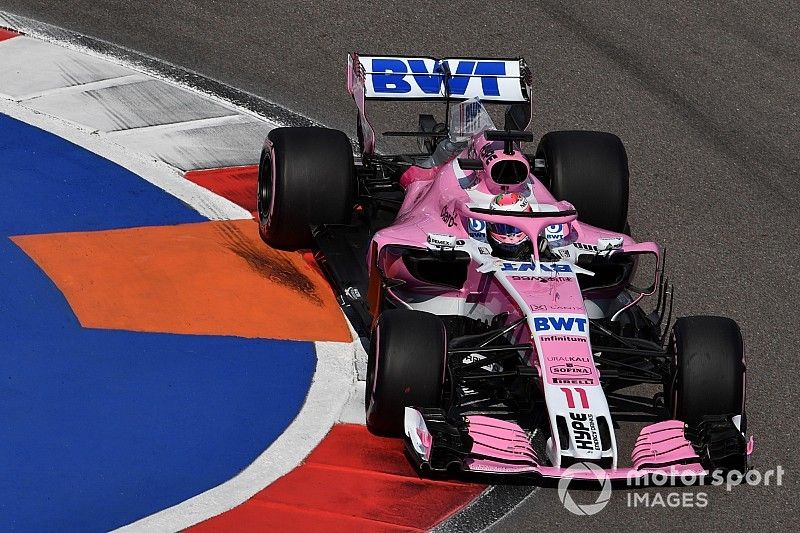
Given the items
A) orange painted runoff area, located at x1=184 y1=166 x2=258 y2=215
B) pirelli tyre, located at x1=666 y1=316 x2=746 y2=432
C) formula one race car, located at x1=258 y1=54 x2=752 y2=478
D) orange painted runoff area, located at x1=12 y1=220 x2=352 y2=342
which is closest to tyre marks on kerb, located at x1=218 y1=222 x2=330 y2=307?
orange painted runoff area, located at x1=12 y1=220 x2=352 y2=342

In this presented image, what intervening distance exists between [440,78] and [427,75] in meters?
0.09

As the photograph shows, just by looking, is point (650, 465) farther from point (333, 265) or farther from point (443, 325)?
point (333, 265)

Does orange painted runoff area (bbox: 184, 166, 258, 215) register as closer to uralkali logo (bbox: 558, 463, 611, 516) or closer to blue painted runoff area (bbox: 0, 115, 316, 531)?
blue painted runoff area (bbox: 0, 115, 316, 531)

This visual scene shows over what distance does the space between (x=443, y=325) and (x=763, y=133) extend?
5.65 m

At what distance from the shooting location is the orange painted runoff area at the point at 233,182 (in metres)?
10.9

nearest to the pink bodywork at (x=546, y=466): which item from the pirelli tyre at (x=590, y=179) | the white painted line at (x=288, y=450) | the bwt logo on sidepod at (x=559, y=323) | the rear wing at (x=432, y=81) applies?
the bwt logo on sidepod at (x=559, y=323)

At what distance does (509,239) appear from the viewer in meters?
8.84

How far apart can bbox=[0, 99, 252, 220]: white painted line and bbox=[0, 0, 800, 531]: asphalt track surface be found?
5.61 feet

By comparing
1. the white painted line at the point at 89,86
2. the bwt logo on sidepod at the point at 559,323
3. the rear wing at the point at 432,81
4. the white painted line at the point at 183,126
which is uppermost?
the rear wing at the point at 432,81

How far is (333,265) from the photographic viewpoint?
9742 millimetres

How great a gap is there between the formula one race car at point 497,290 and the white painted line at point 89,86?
8.05ft

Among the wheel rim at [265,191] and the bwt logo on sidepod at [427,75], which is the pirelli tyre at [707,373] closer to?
the bwt logo on sidepod at [427,75]

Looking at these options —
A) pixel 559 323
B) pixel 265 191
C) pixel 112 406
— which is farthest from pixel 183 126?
pixel 559 323

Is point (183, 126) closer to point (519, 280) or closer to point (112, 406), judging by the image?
point (112, 406)
